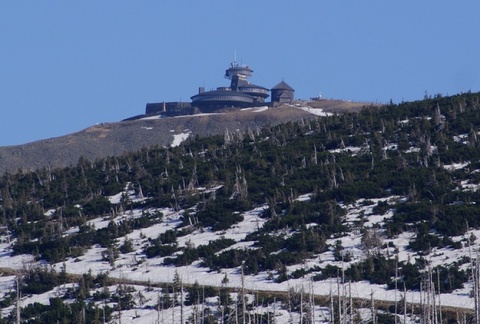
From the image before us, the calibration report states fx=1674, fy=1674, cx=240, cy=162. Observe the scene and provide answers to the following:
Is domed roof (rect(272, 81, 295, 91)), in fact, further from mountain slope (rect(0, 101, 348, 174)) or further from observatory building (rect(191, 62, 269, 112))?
mountain slope (rect(0, 101, 348, 174))

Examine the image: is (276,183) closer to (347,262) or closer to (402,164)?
(402,164)

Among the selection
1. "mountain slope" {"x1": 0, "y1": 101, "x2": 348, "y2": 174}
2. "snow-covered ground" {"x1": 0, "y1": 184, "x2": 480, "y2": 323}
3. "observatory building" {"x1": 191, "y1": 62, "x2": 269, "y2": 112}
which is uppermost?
"observatory building" {"x1": 191, "y1": 62, "x2": 269, "y2": 112}

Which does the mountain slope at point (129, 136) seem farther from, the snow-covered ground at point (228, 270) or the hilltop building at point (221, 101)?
the snow-covered ground at point (228, 270)

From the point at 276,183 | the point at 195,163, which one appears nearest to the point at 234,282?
the point at 276,183

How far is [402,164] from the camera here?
104 meters

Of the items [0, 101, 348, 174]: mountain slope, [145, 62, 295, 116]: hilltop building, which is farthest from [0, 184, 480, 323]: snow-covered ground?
[145, 62, 295, 116]: hilltop building

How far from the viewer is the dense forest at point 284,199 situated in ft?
282

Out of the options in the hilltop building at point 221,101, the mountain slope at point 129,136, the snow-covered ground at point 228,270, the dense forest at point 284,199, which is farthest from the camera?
the hilltop building at point 221,101

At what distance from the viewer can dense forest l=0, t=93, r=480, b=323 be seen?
282 feet

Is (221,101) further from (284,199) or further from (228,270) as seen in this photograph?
(228,270)

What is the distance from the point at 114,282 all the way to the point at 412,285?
16.7 metres

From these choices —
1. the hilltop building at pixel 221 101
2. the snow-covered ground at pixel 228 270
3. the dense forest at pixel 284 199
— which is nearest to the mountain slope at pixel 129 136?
the hilltop building at pixel 221 101

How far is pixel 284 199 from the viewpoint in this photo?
102 metres

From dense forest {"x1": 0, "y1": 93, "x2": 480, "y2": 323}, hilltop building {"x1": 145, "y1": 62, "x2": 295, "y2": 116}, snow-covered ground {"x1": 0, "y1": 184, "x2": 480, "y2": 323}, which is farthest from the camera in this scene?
hilltop building {"x1": 145, "y1": 62, "x2": 295, "y2": 116}
